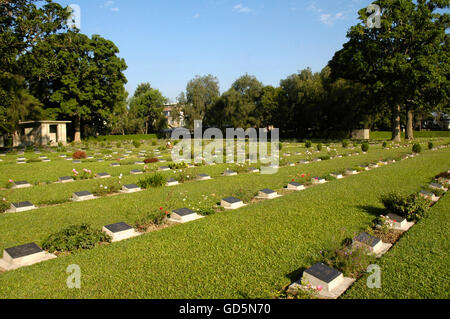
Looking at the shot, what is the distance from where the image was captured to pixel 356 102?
98.8ft

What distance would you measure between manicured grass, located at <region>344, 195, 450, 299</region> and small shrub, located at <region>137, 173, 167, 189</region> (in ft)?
21.4

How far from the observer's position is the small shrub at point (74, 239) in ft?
14.2

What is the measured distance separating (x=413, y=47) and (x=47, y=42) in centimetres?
2719

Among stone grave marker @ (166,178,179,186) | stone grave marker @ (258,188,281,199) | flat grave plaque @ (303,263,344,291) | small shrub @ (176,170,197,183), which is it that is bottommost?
flat grave plaque @ (303,263,344,291)

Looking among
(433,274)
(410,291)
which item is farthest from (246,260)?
(433,274)

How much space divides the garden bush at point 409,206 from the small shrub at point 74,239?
5218 millimetres

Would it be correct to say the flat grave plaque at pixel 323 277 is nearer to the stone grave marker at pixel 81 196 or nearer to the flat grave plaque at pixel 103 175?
the stone grave marker at pixel 81 196

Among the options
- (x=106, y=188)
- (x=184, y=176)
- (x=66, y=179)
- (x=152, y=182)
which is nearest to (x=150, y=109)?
(x=66, y=179)

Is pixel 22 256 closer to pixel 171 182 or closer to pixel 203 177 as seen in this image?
pixel 171 182

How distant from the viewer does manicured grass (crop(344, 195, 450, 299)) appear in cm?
300

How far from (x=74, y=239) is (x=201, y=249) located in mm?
1926
